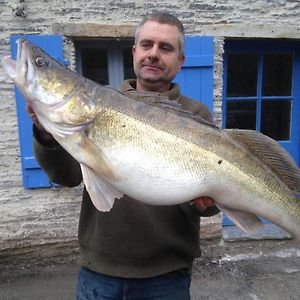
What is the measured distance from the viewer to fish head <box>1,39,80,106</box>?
1.75m

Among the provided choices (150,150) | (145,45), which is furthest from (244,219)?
(145,45)

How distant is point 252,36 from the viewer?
4.65m

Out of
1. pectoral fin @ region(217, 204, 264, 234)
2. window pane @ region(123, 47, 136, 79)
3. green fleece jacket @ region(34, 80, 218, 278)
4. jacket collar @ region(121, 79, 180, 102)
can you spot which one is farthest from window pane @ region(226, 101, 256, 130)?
pectoral fin @ region(217, 204, 264, 234)

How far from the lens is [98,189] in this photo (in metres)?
1.83

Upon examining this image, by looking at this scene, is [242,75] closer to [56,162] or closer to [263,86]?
[263,86]

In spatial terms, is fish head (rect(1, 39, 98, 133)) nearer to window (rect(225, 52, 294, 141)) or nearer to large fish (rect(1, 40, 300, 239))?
large fish (rect(1, 40, 300, 239))

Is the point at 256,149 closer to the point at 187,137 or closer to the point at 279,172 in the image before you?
the point at 279,172

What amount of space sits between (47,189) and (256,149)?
3138mm

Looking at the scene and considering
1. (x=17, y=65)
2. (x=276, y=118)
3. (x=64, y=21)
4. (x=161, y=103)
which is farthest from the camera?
(x=276, y=118)

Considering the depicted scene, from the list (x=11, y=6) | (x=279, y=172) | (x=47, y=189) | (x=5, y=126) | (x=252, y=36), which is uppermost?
(x=11, y=6)

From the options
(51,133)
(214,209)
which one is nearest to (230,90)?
(214,209)

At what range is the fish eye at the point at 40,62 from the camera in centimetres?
177

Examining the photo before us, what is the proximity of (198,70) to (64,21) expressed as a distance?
157cm

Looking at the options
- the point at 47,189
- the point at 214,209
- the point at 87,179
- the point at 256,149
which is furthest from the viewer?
the point at 47,189
